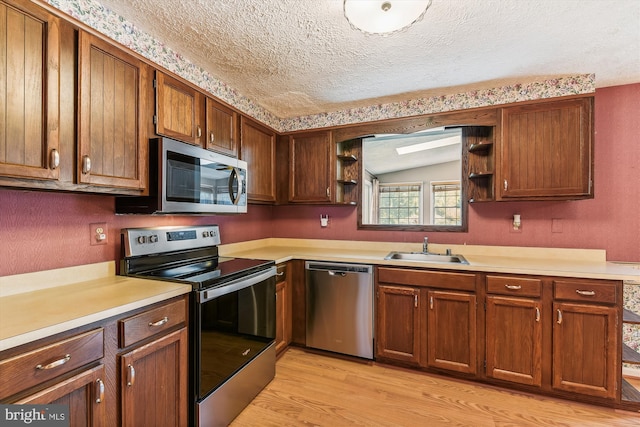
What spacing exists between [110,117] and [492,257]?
2.99 meters

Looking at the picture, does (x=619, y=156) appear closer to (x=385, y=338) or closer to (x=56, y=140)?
(x=385, y=338)

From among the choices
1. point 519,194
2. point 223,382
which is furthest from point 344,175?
point 223,382

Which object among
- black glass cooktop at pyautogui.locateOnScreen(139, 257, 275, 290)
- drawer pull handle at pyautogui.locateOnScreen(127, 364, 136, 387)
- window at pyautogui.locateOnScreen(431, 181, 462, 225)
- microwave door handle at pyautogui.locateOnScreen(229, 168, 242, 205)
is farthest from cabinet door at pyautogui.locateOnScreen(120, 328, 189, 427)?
window at pyautogui.locateOnScreen(431, 181, 462, 225)

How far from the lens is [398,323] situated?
7.80ft

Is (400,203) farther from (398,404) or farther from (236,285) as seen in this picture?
(236,285)

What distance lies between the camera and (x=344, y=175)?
10.5 ft

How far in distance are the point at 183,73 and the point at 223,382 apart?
2078mm

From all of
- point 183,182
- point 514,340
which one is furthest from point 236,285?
point 514,340

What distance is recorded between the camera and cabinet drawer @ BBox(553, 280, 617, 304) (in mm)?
1874

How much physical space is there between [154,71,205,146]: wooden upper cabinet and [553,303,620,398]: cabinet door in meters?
2.78

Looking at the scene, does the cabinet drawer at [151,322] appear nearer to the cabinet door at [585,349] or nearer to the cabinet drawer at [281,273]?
the cabinet drawer at [281,273]

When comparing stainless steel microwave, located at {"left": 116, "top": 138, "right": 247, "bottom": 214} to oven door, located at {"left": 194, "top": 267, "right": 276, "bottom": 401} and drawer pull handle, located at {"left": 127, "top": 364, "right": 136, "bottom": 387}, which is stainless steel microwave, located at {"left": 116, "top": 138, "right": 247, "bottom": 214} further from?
drawer pull handle, located at {"left": 127, "top": 364, "right": 136, "bottom": 387}

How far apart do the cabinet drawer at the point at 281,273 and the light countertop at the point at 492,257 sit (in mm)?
70

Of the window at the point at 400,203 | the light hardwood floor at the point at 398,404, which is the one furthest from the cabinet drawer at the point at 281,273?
Result: the window at the point at 400,203
